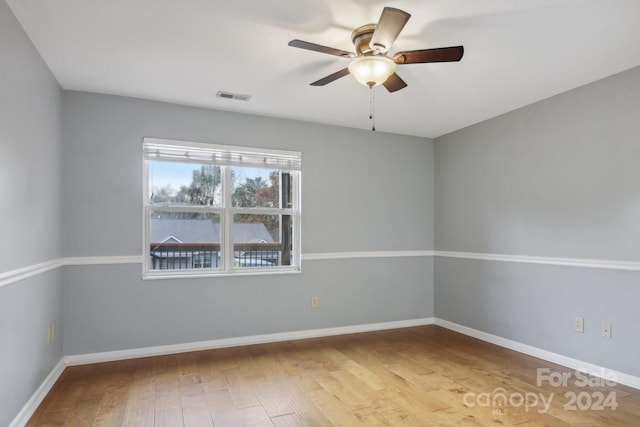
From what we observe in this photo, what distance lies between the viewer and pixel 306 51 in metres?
2.64

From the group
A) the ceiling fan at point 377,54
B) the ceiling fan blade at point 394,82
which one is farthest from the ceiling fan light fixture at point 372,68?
the ceiling fan blade at point 394,82

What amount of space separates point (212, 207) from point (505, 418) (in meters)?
3.05

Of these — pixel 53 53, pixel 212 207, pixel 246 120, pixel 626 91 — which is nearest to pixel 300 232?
pixel 212 207

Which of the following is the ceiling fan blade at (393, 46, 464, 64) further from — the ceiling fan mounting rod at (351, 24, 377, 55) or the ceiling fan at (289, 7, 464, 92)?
the ceiling fan mounting rod at (351, 24, 377, 55)

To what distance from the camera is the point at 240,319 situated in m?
3.89

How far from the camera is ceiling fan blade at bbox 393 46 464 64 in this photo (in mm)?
2090

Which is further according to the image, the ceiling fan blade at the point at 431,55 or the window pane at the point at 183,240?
the window pane at the point at 183,240

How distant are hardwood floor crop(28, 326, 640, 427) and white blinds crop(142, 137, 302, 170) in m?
1.89

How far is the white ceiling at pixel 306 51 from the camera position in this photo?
213 cm

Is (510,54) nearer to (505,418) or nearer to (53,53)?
(505,418)

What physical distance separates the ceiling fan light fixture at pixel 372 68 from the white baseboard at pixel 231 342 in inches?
110

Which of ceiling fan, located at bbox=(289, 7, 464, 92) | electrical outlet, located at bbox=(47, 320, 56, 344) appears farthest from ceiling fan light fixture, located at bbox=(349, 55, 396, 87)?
electrical outlet, located at bbox=(47, 320, 56, 344)

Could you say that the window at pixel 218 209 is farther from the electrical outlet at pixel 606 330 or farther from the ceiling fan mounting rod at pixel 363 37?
the electrical outlet at pixel 606 330

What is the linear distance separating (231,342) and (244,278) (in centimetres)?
65
